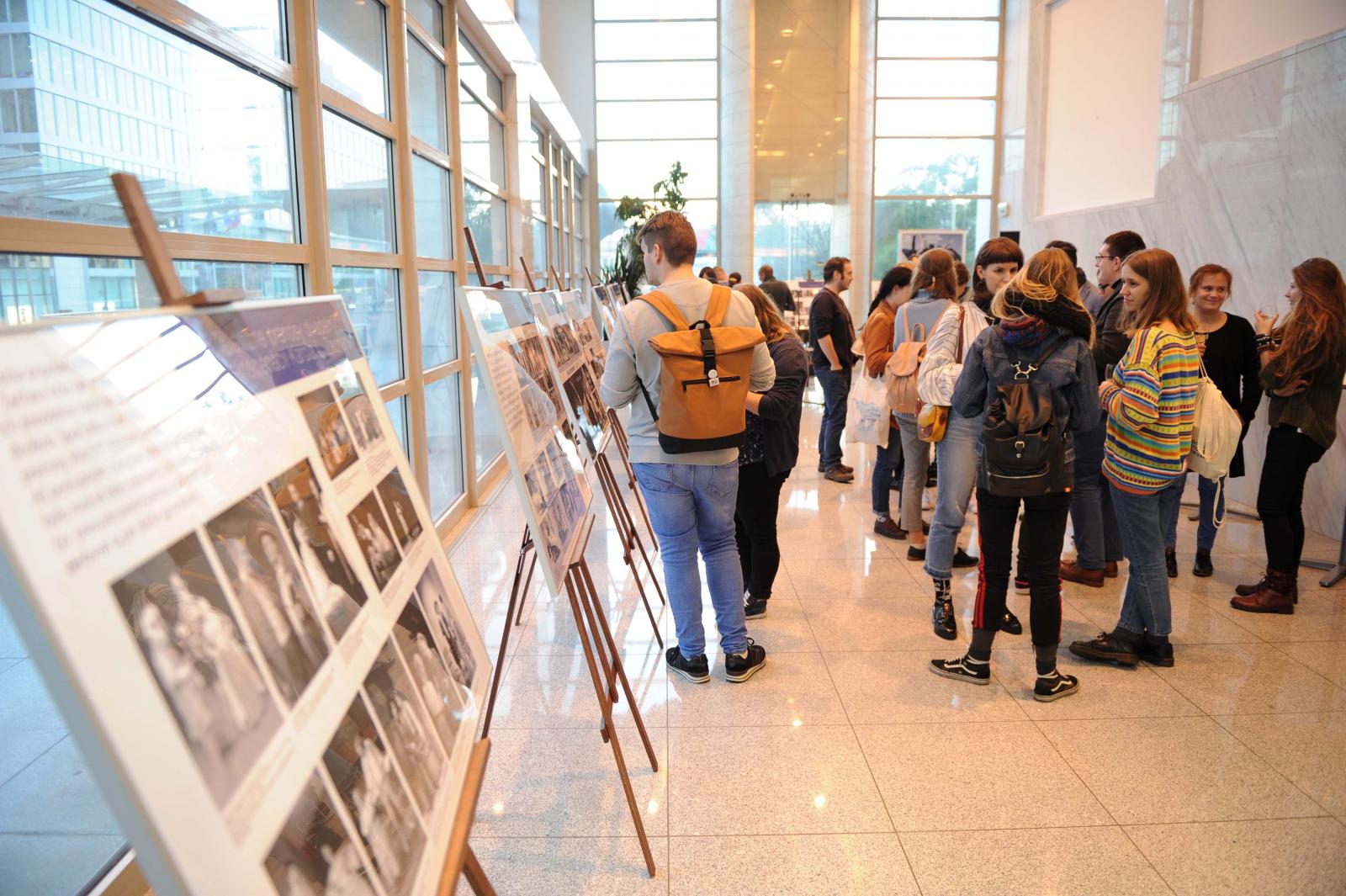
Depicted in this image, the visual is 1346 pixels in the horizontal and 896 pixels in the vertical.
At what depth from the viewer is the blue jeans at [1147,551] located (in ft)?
11.0

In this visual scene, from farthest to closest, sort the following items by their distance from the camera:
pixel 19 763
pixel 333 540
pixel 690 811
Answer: pixel 690 811 → pixel 19 763 → pixel 333 540

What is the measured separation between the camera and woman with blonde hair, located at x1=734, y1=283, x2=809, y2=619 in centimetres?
347

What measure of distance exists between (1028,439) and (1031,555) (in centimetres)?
43

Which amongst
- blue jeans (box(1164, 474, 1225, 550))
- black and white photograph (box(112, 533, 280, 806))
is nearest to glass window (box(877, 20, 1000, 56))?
blue jeans (box(1164, 474, 1225, 550))

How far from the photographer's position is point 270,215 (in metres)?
3.25

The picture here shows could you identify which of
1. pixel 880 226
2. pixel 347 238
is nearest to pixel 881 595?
pixel 347 238

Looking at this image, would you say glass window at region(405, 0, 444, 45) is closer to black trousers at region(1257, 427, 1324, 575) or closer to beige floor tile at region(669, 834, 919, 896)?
beige floor tile at region(669, 834, 919, 896)

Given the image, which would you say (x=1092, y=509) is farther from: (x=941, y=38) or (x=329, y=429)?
(x=941, y=38)

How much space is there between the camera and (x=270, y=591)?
96 cm

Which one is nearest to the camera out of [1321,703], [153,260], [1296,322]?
[153,260]

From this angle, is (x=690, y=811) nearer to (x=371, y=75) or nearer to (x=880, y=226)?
(x=371, y=75)

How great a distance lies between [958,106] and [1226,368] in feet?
46.6

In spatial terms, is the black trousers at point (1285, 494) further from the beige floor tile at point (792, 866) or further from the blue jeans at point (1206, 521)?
the beige floor tile at point (792, 866)

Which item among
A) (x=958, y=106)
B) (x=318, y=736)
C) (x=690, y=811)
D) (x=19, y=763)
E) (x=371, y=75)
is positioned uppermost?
(x=958, y=106)
